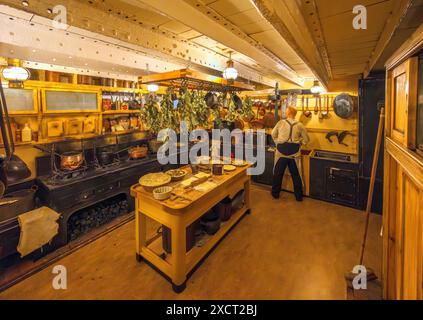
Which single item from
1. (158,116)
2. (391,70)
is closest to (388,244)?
(391,70)

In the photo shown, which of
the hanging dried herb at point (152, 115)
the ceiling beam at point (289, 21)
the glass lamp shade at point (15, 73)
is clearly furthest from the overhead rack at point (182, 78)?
the glass lamp shade at point (15, 73)

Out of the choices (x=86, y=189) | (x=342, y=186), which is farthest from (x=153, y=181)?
(x=342, y=186)

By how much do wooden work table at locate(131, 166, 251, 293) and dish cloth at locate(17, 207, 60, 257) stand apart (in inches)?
43.7

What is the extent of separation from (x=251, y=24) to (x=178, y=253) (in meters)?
2.09

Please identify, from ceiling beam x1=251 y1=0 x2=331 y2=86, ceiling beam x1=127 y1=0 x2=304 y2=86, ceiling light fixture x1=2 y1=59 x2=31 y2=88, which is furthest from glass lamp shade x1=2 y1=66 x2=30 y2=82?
ceiling beam x1=251 y1=0 x2=331 y2=86

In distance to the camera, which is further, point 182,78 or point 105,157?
point 105,157

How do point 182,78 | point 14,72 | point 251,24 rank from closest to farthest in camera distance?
point 251,24 → point 182,78 → point 14,72

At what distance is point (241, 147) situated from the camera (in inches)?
215

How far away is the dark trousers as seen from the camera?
14.4 feet

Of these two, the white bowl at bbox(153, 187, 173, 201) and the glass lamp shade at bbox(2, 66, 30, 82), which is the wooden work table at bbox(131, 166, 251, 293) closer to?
the white bowl at bbox(153, 187, 173, 201)

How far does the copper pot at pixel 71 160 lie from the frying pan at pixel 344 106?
190 inches

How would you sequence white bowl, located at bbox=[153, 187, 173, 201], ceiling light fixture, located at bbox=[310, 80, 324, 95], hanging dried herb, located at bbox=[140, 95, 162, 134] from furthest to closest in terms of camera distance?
ceiling light fixture, located at bbox=[310, 80, 324, 95]
hanging dried herb, located at bbox=[140, 95, 162, 134]
white bowl, located at bbox=[153, 187, 173, 201]

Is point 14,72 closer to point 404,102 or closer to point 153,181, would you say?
point 153,181

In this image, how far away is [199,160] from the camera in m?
3.64
